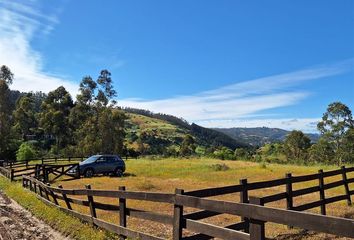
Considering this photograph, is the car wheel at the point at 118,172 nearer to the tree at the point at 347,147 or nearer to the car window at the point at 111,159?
the car window at the point at 111,159

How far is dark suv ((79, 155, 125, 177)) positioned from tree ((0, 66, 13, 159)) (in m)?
45.9

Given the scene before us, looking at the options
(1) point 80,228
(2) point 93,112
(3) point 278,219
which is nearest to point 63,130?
(2) point 93,112

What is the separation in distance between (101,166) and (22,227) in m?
20.7

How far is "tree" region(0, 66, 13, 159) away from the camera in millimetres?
74250

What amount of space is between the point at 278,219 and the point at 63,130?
300 ft

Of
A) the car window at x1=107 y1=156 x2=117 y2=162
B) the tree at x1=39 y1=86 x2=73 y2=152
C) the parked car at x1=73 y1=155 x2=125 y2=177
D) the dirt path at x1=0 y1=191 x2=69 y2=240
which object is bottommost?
the dirt path at x1=0 y1=191 x2=69 y2=240

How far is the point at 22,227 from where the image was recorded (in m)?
12.2

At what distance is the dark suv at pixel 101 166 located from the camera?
32250 millimetres

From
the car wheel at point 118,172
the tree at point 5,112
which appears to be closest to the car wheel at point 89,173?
the car wheel at point 118,172

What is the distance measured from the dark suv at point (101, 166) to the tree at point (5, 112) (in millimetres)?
45914

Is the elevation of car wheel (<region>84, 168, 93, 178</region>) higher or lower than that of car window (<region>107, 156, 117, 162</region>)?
lower

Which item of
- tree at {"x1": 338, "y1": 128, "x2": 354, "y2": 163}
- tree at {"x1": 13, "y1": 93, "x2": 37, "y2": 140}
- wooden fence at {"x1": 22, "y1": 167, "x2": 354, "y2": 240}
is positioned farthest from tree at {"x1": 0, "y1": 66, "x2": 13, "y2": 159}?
wooden fence at {"x1": 22, "y1": 167, "x2": 354, "y2": 240}

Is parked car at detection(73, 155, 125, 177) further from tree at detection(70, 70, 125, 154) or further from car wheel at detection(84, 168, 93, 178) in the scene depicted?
tree at detection(70, 70, 125, 154)

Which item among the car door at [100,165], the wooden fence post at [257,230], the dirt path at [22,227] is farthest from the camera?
the car door at [100,165]
